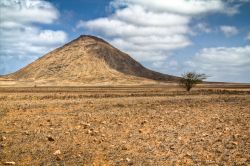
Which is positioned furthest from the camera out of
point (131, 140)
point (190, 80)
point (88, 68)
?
point (88, 68)

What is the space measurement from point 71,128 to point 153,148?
5304mm

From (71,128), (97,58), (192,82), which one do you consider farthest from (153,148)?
(97,58)

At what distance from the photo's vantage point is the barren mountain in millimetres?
156875

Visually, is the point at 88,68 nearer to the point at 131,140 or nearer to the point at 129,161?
the point at 131,140

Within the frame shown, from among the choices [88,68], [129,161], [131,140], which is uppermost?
[88,68]

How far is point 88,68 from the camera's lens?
556 ft

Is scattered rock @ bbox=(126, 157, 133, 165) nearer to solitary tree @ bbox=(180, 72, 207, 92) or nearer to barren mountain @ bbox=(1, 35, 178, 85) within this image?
solitary tree @ bbox=(180, 72, 207, 92)

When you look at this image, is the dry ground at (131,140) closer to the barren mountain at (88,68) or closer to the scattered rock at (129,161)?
the scattered rock at (129,161)

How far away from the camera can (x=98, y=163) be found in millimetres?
11586

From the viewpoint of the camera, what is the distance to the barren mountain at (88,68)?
157 meters

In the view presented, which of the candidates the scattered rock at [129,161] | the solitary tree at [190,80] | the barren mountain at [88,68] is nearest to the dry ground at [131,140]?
the scattered rock at [129,161]

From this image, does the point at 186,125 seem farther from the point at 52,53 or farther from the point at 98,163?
the point at 52,53

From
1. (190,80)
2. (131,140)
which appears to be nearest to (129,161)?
(131,140)

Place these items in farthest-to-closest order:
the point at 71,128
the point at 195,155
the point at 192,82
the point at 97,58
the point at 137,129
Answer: the point at 97,58 < the point at 192,82 < the point at 71,128 < the point at 137,129 < the point at 195,155
